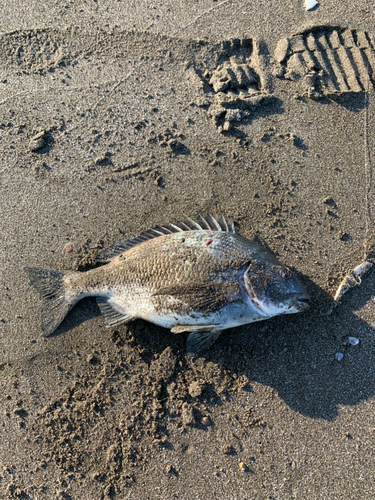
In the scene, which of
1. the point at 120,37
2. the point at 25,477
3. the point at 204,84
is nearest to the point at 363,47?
the point at 204,84

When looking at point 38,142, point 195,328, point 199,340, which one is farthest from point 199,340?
point 38,142

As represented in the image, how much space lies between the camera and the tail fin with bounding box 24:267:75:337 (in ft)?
11.8

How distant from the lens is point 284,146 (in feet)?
12.5

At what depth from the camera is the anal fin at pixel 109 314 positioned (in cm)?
352

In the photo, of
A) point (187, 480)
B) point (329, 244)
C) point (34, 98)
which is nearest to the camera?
point (187, 480)

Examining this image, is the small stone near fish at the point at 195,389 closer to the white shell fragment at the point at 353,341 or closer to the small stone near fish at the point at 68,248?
the white shell fragment at the point at 353,341

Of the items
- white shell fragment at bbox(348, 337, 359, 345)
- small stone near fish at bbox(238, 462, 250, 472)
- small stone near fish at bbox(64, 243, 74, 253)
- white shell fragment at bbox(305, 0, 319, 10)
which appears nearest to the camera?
small stone near fish at bbox(238, 462, 250, 472)

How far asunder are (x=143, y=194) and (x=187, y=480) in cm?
319

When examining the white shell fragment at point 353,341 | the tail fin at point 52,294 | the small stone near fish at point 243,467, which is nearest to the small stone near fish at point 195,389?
the small stone near fish at point 243,467

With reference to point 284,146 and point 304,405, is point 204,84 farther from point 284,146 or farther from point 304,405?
point 304,405

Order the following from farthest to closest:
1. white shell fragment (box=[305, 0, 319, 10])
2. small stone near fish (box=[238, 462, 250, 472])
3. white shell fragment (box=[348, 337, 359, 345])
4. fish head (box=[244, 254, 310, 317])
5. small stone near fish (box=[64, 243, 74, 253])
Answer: white shell fragment (box=[305, 0, 319, 10]), small stone near fish (box=[64, 243, 74, 253]), white shell fragment (box=[348, 337, 359, 345]), small stone near fish (box=[238, 462, 250, 472]), fish head (box=[244, 254, 310, 317])

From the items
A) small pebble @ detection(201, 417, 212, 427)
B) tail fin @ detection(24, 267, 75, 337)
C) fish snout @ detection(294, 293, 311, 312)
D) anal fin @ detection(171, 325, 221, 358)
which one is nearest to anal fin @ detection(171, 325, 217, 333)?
anal fin @ detection(171, 325, 221, 358)

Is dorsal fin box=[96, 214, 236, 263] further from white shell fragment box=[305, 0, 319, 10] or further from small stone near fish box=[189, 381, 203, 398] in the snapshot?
white shell fragment box=[305, 0, 319, 10]

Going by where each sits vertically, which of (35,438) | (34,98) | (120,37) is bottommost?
(35,438)
